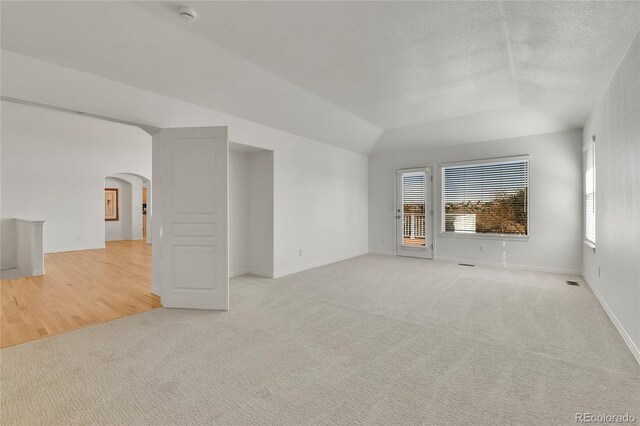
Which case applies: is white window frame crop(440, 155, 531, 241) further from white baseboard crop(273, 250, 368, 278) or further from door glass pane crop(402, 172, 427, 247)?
white baseboard crop(273, 250, 368, 278)

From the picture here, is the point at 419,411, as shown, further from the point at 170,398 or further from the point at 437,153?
the point at 437,153

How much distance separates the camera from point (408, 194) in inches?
279

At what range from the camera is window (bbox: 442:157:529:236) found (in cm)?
577

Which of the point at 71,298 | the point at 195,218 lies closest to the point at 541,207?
the point at 195,218

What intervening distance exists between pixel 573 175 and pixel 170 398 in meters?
6.59

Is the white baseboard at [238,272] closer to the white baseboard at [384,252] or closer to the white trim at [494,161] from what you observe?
the white baseboard at [384,252]

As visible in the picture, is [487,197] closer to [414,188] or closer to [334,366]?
[414,188]

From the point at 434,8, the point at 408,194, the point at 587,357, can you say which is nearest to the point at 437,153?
the point at 408,194

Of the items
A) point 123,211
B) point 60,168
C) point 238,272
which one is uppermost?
point 60,168

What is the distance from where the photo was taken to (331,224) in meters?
6.45

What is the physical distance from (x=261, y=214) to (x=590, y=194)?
17.2 ft

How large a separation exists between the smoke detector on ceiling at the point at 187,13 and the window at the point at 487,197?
5623 mm

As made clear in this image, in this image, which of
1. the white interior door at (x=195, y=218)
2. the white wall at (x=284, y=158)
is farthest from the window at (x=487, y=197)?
the white interior door at (x=195, y=218)

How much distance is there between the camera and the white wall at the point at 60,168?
6.78 m
